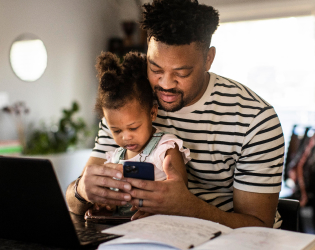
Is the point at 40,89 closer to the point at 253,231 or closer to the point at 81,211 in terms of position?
the point at 81,211

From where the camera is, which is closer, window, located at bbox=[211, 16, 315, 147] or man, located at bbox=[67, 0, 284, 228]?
man, located at bbox=[67, 0, 284, 228]

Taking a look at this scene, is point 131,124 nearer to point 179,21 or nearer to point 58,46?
point 179,21

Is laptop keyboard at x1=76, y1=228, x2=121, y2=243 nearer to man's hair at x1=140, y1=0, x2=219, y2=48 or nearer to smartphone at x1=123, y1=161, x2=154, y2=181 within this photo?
smartphone at x1=123, y1=161, x2=154, y2=181

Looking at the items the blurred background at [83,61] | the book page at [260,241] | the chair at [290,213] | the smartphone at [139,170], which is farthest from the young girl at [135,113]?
the blurred background at [83,61]

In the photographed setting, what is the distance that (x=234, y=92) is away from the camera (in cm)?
145

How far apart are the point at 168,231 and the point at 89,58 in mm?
4136

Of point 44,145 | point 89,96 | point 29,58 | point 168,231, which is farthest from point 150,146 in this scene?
point 89,96

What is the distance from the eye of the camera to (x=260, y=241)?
2.59 ft

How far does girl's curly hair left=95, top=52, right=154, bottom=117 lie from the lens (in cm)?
138

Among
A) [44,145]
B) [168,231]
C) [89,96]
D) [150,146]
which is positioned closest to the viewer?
[168,231]

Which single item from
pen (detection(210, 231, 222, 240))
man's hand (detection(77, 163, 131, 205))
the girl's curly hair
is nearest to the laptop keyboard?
man's hand (detection(77, 163, 131, 205))

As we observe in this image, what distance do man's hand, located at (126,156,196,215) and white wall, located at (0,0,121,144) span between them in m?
2.90

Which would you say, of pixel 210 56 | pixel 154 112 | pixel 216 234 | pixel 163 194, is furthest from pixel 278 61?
pixel 216 234

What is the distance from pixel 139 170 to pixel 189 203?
196 mm
